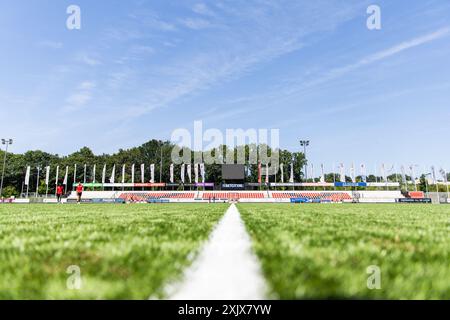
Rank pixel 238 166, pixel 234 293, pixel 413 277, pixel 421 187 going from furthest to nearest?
pixel 421 187 < pixel 238 166 < pixel 413 277 < pixel 234 293

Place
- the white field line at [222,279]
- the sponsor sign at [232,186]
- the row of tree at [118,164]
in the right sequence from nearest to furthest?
the white field line at [222,279] < the sponsor sign at [232,186] < the row of tree at [118,164]

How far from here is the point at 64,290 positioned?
1.61m

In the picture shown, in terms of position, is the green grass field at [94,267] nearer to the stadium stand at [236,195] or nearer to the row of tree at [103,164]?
the stadium stand at [236,195]

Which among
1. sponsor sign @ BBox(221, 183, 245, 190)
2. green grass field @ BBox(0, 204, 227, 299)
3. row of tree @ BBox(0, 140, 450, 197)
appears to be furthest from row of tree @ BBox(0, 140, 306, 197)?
green grass field @ BBox(0, 204, 227, 299)

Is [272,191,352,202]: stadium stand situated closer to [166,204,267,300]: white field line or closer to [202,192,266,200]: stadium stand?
[202,192,266,200]: stadium stand

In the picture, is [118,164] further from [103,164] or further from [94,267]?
[94,267]

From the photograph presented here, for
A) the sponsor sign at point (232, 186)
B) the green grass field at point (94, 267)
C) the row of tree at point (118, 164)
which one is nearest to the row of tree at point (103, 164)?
the row of tree at point (118, 164)

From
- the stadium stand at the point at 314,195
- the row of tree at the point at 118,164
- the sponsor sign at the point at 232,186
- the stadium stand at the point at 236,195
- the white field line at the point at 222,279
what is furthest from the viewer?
the row of tree at the point at 118,164

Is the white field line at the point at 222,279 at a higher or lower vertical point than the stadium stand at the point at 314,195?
higher

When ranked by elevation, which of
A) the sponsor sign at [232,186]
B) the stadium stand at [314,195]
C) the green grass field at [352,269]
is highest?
the sponsor sign at [232,186]

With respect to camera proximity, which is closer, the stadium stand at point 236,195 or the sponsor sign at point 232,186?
the stadium stand at point 236,195
